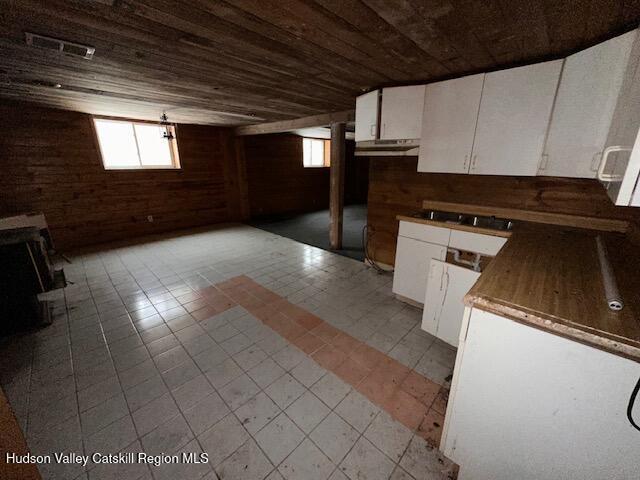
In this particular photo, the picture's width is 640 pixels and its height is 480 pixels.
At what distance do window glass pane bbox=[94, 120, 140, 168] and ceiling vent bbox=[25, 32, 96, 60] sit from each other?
3454mm

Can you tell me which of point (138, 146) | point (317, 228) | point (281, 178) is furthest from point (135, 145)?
point (317, 228)

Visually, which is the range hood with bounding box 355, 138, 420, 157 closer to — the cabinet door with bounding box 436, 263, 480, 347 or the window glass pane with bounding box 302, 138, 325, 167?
the cabinet door with bounding box 436, 263, 480, 347

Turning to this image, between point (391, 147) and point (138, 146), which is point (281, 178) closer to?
point (138, 146)

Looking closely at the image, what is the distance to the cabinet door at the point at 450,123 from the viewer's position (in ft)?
7.20

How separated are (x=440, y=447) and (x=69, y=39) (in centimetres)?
338

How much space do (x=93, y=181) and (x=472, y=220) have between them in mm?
6148

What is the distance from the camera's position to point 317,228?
241 inches

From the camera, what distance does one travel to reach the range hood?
258 cm

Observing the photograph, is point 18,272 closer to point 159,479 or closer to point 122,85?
point 122,85

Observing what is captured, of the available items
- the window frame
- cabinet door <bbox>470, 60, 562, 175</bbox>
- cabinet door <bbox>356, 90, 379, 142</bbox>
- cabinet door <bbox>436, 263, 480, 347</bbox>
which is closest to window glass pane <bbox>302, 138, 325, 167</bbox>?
the window frame

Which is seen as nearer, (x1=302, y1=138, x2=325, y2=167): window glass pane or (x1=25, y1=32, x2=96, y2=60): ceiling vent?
(x1=25, y1=32, x2=96, y2=60): ceiling vent

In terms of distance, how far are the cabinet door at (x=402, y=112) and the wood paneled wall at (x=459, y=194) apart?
0.60 meters

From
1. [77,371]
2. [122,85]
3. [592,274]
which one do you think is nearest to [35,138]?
[122,85]

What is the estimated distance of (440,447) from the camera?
1.33 metres
